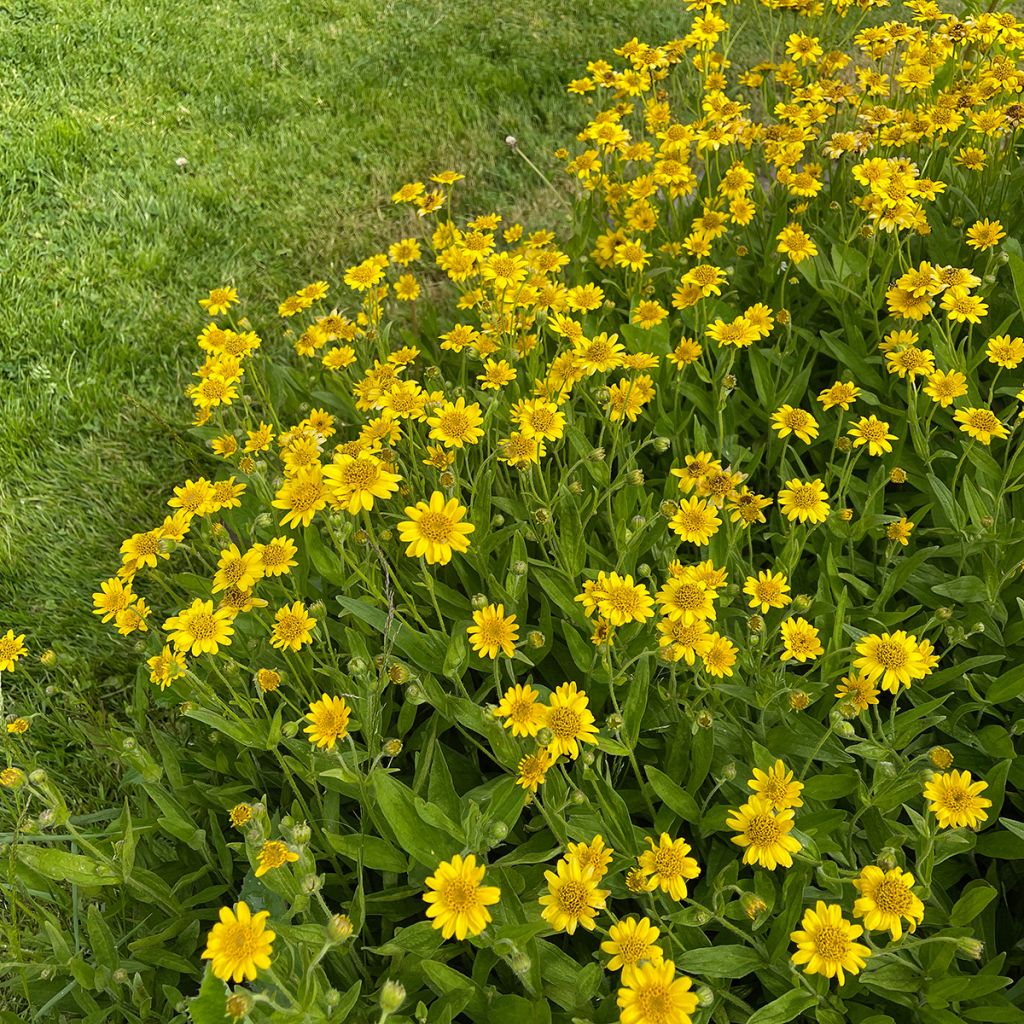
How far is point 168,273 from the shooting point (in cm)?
423

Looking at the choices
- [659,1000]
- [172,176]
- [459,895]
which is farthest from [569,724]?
[172,176]

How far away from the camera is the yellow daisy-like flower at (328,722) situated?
1.71 m

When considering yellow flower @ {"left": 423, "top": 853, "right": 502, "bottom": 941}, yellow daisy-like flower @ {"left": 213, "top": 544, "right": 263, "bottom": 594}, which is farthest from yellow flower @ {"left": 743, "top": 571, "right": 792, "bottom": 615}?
yellow daisy-like flower @ {"left": 213, "top": 544, "right": 263, "bottom": 594}

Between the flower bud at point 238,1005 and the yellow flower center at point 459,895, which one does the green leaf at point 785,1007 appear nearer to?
the yellow flower center at point 459,895

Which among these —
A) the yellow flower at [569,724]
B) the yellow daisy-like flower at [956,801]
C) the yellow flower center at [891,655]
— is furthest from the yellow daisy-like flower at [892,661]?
the yellow flower at [569,724]

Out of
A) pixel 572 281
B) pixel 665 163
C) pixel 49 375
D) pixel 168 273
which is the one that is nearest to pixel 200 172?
pixel 168 273

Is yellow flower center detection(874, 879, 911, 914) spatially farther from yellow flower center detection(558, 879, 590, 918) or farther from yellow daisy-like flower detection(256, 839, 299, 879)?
yellow daisy-like flower detection(256, 839, 299, 879)

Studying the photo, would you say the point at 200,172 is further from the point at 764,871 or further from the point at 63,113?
the point at 764,871

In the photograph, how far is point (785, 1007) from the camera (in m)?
1.58

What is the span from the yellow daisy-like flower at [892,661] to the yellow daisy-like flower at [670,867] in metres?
0.49

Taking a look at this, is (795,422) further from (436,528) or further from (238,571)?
(238,571)

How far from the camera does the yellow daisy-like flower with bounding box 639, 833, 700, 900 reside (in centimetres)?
158

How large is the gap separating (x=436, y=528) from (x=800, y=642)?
0.78 metres

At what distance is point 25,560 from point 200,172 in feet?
8.43
